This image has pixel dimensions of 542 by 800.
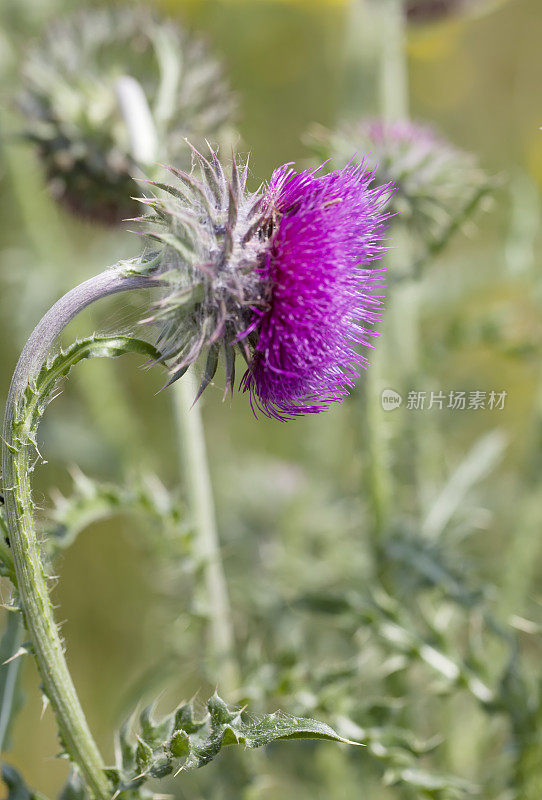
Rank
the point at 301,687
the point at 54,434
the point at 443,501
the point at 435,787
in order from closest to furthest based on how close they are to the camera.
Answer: the point at 435,787 < the point at 301,687 < the point at 443,501 < the point at 54,434

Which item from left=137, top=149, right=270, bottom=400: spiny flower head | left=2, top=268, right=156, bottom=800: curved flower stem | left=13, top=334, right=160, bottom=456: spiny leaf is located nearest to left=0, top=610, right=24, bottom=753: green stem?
left=2, top=268, right=156, bottom=800: curved flower stem

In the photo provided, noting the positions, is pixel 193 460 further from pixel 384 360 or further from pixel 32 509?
pixel 32 509

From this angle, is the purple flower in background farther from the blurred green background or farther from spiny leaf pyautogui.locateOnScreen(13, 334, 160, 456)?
the blurred green background

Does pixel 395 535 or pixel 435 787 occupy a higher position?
pixel 395 535

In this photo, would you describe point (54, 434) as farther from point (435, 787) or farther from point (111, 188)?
point (435, 787)

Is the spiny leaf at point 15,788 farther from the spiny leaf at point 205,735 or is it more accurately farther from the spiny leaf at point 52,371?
the spiny leaf at point 52,371

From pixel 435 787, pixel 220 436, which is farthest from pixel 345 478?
pixel 435 787
